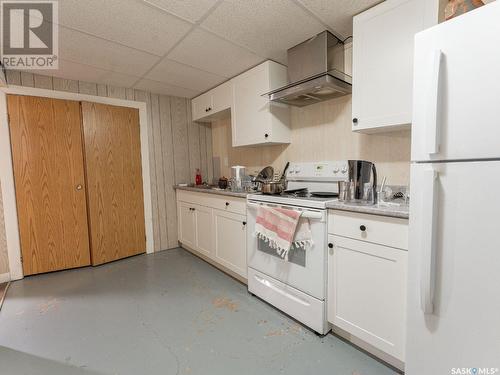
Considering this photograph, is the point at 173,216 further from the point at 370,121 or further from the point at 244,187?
the point at 370,121

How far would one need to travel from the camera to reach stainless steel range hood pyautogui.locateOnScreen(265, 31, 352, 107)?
180 cm

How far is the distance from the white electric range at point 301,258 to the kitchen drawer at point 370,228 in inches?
3.1

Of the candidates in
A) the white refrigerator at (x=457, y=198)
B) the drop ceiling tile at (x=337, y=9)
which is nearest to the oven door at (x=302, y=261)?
the white refrigerator at (x=457, y=198)

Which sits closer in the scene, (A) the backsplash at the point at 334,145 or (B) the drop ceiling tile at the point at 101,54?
(A) the backsplash at the point at 334,145

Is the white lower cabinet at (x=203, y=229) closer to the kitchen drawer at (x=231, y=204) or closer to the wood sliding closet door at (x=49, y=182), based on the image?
the kitchen drawer at (x=231, y=204)

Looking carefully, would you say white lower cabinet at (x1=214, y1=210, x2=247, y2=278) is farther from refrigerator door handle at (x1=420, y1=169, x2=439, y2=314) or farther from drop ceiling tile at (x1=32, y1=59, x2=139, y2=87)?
drop ceiling tile at (x1=32, y1=59, x2=139, y2=87)

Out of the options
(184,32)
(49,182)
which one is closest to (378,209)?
(184,32)

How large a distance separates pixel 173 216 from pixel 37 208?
1.50 meters

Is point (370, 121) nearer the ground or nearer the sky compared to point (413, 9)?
nearer the ground

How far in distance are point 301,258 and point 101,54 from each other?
245cm

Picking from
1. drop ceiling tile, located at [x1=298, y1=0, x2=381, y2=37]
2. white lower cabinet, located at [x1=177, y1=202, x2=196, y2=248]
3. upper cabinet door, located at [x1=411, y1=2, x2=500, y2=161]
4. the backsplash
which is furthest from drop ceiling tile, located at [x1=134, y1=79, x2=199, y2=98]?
upper cabinet door, located at [x1=411, y1=2, x2=500, y2=161]

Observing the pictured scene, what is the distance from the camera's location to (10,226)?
8.09 feet

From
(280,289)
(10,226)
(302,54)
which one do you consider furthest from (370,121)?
(10,226)

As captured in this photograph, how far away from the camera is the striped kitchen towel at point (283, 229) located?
64.9 inches
